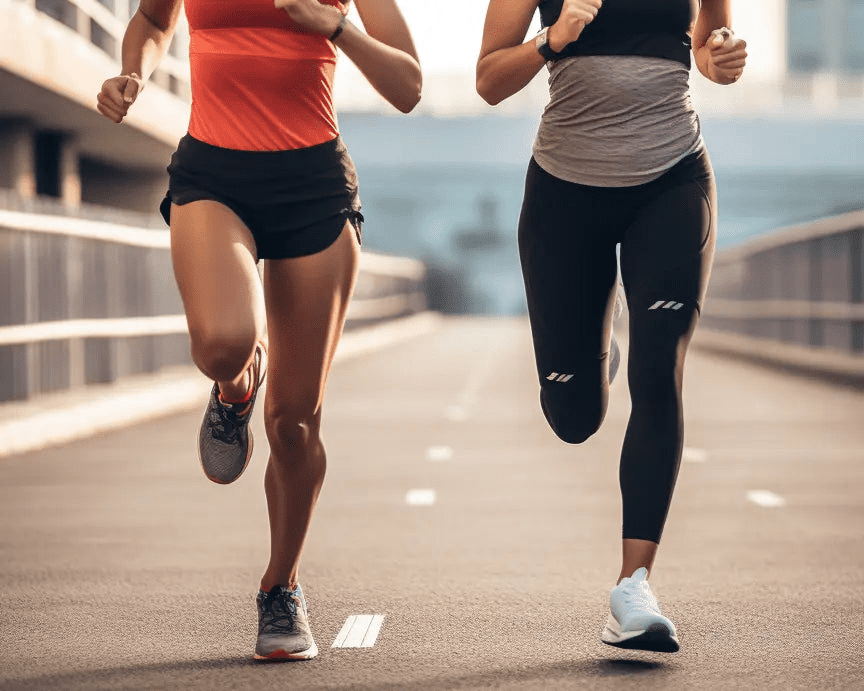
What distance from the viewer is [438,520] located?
9.02 meters

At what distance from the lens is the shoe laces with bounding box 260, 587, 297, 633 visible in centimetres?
539

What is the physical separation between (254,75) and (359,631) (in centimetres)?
180

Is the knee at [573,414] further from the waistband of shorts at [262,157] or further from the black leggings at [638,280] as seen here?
the waistband of shorts at [262,157]

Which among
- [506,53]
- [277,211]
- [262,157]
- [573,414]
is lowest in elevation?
[573,414]

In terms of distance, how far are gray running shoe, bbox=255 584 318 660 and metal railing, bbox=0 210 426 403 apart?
8342mm

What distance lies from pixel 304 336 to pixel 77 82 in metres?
14.0

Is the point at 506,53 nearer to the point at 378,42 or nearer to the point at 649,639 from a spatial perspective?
the point at 378,42

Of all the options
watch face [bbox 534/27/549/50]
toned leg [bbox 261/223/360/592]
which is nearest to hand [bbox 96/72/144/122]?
toned leg [bbox 261/223/360/592]

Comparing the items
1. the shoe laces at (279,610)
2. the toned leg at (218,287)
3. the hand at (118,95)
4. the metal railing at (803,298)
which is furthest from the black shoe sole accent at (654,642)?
the metal railing at (803,298)

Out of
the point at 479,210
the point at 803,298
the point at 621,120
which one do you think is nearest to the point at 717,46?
the point at 621,120

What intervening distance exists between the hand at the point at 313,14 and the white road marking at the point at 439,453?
7.49 metres

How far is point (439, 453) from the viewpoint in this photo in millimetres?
12711

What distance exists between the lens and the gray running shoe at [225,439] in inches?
216

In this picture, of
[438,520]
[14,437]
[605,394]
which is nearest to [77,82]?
[14,437]
